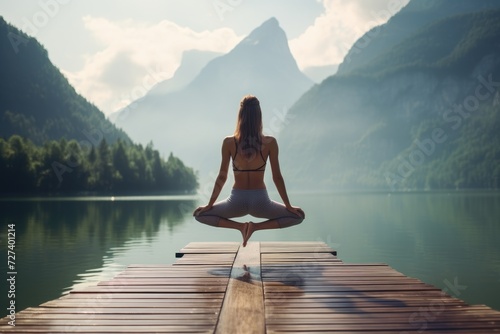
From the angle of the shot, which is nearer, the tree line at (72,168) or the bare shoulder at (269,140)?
the bare shoulder at (269,140)

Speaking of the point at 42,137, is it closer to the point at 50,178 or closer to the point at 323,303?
the point at 50,178

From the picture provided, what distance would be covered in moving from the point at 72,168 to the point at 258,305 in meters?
96.3

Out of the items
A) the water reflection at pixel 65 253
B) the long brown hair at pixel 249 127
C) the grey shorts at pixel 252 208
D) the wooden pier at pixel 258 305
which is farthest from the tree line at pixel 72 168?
the wooden pier at pixel 258 305

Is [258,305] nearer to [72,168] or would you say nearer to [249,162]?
[249,162]

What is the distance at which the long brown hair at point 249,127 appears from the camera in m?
7.03

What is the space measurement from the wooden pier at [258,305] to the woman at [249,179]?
753 millimetres

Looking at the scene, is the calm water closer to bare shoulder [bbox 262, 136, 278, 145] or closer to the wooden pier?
the wooden pier

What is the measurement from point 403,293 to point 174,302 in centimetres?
254

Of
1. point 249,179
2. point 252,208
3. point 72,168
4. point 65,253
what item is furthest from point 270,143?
point 72,168

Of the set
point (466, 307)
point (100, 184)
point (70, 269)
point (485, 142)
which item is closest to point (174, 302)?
point (466, 307)

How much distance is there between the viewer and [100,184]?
333 feet

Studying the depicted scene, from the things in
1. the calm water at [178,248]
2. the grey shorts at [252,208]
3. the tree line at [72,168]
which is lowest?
the calm water at [178,248]

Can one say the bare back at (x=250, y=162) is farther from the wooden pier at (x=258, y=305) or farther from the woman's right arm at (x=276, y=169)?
the wooden pier at (x=258, y=305)

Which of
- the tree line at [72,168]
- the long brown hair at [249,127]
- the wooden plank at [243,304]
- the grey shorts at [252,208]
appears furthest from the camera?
the tree line at [72,168]
